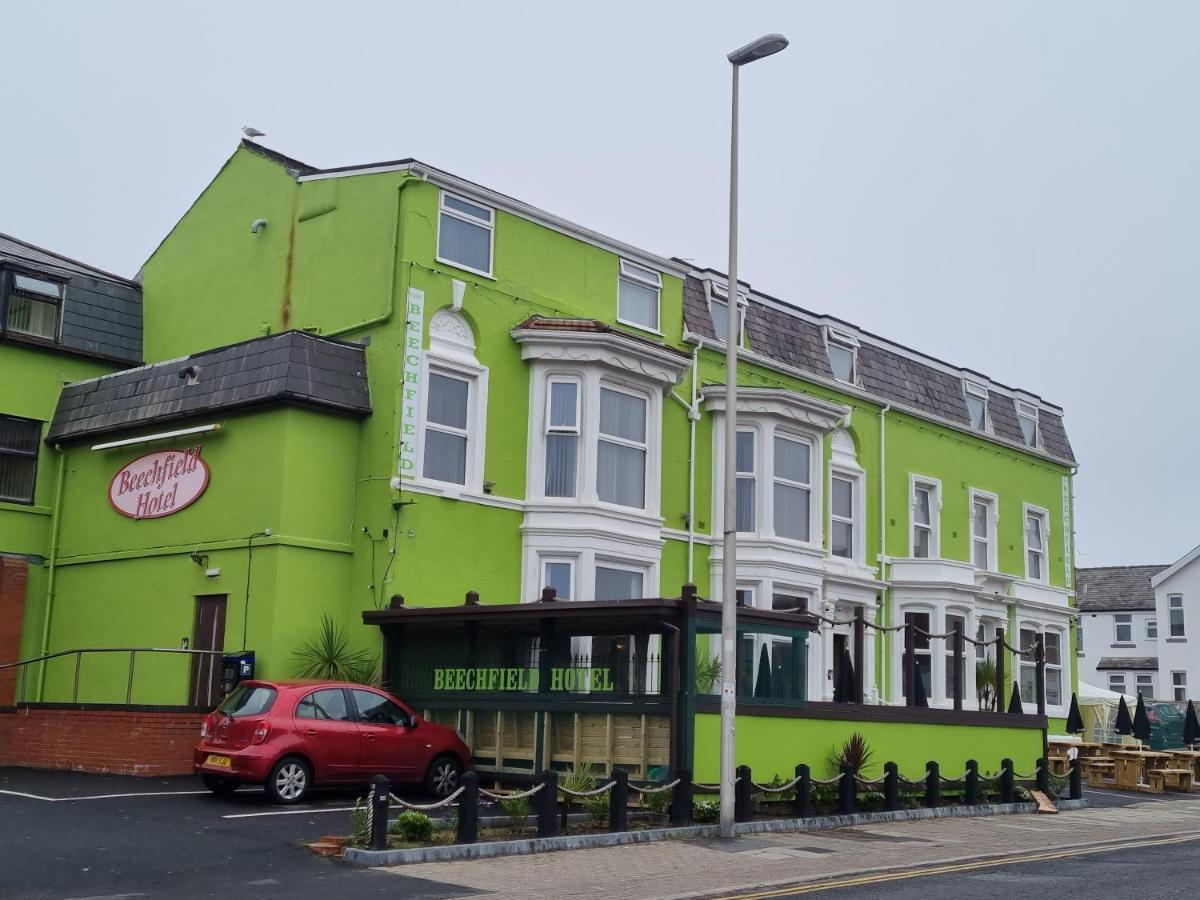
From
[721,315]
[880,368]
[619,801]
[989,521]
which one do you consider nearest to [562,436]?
[721,315]

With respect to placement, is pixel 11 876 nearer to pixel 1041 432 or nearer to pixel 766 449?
pixel 766 449

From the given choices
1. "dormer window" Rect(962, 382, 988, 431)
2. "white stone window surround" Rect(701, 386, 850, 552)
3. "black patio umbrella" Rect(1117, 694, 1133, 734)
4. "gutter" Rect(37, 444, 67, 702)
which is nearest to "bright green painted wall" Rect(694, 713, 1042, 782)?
"white stone window surround" Rect(701, 386, 850, 552)

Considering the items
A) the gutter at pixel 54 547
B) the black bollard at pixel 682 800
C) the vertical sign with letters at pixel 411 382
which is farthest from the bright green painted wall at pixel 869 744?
the gutter at pixel 54 547

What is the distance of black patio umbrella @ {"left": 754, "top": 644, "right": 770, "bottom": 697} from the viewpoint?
19172 mm

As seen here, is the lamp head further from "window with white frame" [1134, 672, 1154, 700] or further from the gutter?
"window with white frame" [1134, 672, 1154, 700]

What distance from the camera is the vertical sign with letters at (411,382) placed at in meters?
21.5

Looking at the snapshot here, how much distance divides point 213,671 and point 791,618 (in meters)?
8.86

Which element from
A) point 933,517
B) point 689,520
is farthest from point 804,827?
point 933,517

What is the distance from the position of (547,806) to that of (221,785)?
15.3ft

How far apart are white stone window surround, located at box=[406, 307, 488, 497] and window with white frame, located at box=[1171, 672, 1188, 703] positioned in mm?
43198

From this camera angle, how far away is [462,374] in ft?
74.7

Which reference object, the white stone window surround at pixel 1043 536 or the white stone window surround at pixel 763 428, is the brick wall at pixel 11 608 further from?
the white stone window surround at pixel 1043 536

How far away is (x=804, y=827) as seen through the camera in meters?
18.2

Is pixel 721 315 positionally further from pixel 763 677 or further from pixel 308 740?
pixel 308 740
